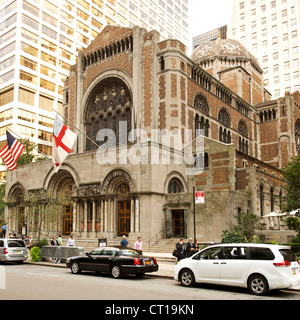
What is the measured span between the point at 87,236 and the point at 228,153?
1526 cm

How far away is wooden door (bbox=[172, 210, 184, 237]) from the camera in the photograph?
31.6 metres

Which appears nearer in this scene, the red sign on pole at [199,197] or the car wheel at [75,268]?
the car wheel at [75,268]

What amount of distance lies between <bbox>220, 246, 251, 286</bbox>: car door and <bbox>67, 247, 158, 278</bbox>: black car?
4.19m

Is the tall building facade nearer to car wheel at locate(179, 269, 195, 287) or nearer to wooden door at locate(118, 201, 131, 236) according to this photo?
wooden door at locate(118, 201, 131, 236)

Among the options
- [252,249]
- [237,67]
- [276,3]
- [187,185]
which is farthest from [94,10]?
[252,249]

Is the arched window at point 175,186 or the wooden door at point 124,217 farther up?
the arched window at point 175,186

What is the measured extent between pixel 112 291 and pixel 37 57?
213 feet

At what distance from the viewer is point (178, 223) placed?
32.0 metres

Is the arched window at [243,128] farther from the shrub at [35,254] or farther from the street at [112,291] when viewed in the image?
the street at [112,291]

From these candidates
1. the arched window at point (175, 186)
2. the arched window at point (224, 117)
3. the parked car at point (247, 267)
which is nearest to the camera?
the parked car at point (247, 267)

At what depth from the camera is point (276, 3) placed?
9931 cm

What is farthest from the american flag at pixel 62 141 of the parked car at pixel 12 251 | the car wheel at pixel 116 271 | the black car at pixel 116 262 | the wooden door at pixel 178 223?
the car wheel at pixel 116 271

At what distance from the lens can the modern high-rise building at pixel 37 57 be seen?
214 ft

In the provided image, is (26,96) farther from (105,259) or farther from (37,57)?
(105,259)
